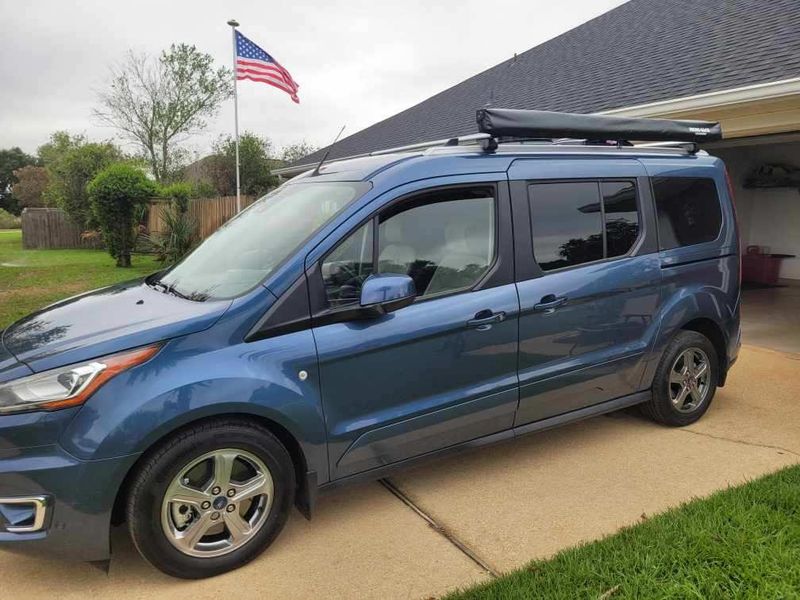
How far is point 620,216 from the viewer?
3.93m

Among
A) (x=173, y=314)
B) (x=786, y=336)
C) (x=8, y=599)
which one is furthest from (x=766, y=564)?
(x=786, y=336)

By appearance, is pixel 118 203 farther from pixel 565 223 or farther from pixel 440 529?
pixel 440 529

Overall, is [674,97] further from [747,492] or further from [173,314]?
[173,314]

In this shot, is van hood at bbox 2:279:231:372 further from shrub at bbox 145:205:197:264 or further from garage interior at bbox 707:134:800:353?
shrub at bbox 145:205:197:264

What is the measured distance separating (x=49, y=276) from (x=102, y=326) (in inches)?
476

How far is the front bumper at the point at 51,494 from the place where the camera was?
7.79 ft

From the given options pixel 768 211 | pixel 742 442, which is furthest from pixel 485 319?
pixel 768 211

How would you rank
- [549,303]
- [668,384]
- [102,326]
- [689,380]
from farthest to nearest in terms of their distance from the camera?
1. [689,380]
2. [668,384]
3. [549,303]
4. [102,326]

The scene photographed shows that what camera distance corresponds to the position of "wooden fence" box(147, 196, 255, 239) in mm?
18156

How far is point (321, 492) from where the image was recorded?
2941 millimetres

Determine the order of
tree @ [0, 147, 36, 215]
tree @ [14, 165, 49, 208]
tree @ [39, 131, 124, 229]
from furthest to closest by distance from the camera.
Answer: tree @ [0, 147, 36, 215]
tree @ [14, 165, 49, 208]
tree @ [39, 131, 124, 229]

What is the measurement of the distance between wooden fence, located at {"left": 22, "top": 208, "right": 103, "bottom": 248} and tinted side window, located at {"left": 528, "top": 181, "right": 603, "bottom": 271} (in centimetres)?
2343

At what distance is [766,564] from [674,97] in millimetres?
6067

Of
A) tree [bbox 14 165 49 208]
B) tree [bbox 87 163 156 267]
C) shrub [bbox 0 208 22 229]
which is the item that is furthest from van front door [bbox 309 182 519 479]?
tree [bbox 14 165 49 208]
